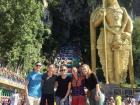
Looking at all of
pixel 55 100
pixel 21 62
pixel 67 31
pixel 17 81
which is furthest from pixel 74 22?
pixel 55 100

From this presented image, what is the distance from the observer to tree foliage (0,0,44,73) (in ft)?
98.8

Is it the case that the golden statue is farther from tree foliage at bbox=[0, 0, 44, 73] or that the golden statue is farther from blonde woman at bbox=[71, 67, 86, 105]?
blonde woman at bbox=[71, 67, 86, 105]

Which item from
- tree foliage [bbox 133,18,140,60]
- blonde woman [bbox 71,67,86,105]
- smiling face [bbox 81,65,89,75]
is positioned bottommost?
blonde woman [bbox 71,67,86,105]

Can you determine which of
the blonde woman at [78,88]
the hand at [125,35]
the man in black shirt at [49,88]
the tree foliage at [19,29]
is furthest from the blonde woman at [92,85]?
the tree foliage at [19,29]

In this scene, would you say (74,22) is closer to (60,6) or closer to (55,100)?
(60,6)

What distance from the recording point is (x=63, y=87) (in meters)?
10.8

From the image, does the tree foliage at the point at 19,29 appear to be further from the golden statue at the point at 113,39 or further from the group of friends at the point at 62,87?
the group of friends at the point at 62,87

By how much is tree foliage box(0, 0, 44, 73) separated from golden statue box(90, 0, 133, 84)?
29.0ft

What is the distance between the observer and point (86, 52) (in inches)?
1672

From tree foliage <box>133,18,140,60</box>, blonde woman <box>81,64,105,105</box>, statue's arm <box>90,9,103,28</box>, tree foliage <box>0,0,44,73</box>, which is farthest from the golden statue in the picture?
tree foliage <box>133,18,140,60</box>

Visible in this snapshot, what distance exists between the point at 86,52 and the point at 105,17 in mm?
20846

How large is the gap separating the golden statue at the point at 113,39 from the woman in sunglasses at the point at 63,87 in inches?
425

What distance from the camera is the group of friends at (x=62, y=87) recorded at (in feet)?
34.3

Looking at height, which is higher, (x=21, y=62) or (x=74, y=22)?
(x=74, y=22)
